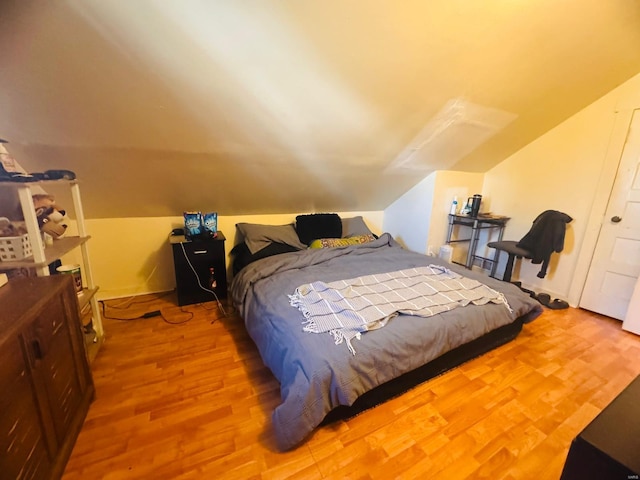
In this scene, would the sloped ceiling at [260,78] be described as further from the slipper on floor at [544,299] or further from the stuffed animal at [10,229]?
the slipper on floor at [544,299]

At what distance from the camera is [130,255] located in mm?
2609

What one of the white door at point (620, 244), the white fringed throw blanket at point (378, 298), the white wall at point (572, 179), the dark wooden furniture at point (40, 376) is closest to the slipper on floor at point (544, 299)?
the white wall at point (572, 179)

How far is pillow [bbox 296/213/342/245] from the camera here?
9.68 ft

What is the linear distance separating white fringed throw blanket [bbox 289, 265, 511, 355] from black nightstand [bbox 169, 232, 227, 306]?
110 centimetres

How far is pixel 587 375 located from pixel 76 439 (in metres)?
2.93

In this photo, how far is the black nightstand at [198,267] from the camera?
2416mm

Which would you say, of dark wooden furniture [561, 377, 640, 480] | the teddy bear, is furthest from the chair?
the teddy bear

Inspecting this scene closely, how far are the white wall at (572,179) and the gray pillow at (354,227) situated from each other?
1745 mm

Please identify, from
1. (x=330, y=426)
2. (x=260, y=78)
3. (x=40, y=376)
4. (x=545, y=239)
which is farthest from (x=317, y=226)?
(x=40, y=376)

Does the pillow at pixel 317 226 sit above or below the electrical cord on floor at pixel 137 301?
above

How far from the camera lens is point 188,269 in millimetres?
2465

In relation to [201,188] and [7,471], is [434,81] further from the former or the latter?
[7,471]

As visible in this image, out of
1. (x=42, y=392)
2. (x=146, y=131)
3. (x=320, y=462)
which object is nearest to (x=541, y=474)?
(x=320, y=462)

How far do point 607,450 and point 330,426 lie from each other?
1089 mm
